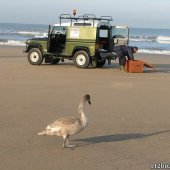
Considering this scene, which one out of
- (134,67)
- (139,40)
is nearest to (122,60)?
(134,67)

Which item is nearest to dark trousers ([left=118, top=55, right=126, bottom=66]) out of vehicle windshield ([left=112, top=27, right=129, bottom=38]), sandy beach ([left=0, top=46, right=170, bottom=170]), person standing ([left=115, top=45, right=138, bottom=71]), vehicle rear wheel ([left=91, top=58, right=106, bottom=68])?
person standing ([left=115, top=45, right=138, bottom=71])

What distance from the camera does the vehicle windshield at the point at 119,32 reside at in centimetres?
2111

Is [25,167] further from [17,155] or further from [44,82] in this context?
[44,82]

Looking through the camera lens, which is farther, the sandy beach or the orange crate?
the orange crate

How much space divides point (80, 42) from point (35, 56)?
6.90 feet

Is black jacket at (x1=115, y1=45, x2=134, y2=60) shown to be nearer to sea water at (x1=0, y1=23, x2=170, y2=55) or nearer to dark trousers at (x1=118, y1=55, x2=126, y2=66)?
dark trousers at (x1=118, y1=55, x2=126, y2=66)

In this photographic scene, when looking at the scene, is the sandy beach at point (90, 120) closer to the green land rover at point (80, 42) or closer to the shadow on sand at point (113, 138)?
the shadow on sand at point (113, 138)

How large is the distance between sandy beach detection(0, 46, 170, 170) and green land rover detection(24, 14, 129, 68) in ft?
9.86

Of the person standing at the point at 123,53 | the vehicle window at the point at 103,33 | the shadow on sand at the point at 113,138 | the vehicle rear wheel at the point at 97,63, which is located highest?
the vehicle window at the point at 103,33

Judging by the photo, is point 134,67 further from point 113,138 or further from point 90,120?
point 113,138

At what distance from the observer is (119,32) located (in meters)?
22.1

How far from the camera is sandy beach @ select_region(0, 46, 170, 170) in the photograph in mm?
6754

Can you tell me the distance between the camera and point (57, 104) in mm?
11125

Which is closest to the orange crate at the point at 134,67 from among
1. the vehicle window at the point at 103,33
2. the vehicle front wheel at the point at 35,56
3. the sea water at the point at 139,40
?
the vehicle window at the point at 103,33
